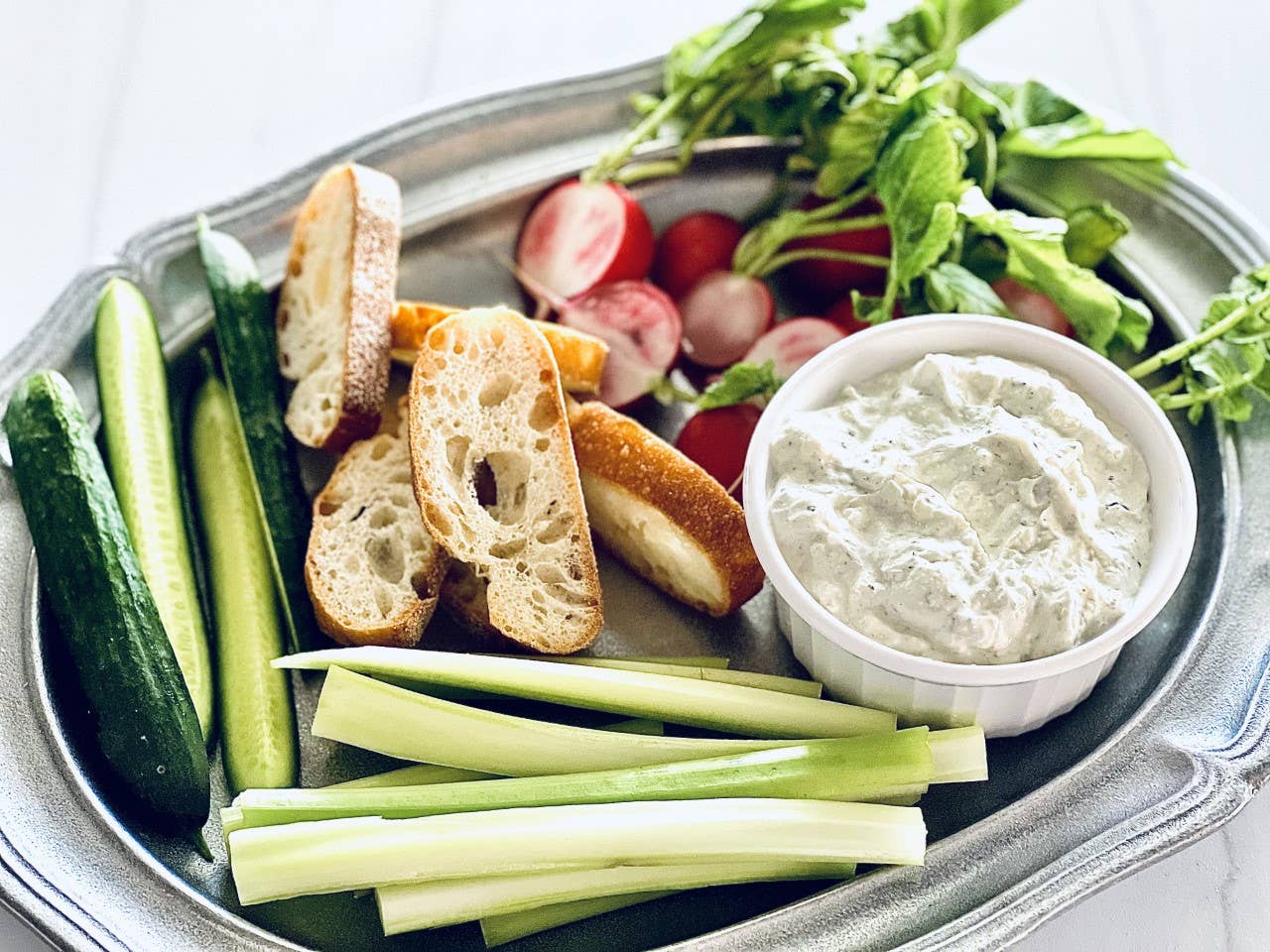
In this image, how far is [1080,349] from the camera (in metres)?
2.16

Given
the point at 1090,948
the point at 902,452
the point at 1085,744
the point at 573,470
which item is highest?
the point at 902,452

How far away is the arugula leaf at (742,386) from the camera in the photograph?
2361 mm

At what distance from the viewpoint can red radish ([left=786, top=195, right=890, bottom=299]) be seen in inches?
108

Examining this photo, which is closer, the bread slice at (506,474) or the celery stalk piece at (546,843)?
the celery stalk piece at (546,843)

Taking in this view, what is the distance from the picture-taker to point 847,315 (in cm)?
265

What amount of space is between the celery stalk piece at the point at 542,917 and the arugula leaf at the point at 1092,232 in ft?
4.81

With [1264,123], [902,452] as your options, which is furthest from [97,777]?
[1264,123]

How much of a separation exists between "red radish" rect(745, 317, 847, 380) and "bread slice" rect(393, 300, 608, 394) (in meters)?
0.34

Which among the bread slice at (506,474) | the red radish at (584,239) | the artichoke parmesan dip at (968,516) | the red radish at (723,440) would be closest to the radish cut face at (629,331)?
the red radish at (584,239)

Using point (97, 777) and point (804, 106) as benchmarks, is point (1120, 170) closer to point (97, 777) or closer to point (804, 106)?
point (804, 106)

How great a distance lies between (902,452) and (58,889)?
1.33 meters

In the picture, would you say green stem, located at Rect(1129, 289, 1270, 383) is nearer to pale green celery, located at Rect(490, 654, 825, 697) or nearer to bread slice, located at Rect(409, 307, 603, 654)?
pale green celery, located at Rect(490, 654, 825, 697)

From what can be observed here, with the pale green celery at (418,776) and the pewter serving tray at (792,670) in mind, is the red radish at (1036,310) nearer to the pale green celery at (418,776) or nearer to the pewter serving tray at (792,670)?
the pewter serving tray at (792,670)

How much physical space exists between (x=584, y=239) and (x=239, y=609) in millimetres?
1019
